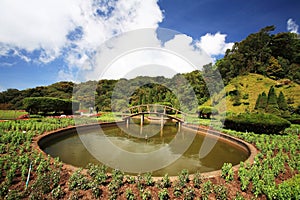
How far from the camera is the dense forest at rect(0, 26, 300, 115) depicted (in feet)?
107

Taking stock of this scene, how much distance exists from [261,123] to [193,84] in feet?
93.7

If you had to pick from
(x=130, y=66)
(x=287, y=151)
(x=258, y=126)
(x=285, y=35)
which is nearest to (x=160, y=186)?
(x=287, y=151)

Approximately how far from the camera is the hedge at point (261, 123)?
10138 mm

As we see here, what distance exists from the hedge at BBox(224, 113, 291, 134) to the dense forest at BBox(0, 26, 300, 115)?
766 inches

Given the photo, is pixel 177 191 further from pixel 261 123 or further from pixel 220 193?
pixel 261 123

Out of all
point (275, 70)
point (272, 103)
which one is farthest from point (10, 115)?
point (275, 70)

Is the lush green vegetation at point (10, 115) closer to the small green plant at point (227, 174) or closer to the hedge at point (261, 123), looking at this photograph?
the small green plant at point (227, 174)

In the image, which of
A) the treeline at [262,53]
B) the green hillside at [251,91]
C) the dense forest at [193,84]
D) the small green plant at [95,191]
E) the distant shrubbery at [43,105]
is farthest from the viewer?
the treeline at [262,53]

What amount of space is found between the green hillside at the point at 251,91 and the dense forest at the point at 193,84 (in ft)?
11.3

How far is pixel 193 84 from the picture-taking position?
3834cm

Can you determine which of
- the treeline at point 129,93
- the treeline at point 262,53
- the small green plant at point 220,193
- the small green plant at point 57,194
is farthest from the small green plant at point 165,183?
the treeline at point 262,53

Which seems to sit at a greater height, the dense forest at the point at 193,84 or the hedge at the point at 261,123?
the dense forest at the point at 193,84

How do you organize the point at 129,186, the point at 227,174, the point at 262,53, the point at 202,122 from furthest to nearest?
the point at 262,53 → the point at 202,122 → the point at 227,174 → the point at 129,186

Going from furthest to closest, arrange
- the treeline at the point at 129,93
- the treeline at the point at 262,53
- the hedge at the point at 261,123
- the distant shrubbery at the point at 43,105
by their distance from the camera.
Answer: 1. the treeline at the point at 262,53
2. the treeline at the point at 129,93
3. the distant shrubbery at the point at 43,105
4. the hedge at the point at 261,123
